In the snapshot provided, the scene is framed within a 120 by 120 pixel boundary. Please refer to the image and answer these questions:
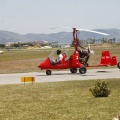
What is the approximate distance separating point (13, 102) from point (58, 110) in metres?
3.00

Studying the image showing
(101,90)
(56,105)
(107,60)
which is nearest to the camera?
(56,105)

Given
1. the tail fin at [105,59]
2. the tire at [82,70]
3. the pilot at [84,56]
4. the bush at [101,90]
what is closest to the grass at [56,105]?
the bush at [101,90]

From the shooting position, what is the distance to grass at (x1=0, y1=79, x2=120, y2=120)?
1174cm

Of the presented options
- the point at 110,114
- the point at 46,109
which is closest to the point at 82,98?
the point at 46,109

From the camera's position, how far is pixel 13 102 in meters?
15.0

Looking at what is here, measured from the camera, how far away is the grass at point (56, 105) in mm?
11742

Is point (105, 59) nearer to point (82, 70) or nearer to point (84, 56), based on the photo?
point (84, 56)

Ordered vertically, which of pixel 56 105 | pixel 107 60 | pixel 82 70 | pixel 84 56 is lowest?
pixel 82 70

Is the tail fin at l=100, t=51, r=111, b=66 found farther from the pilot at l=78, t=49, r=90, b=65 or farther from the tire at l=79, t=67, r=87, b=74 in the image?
the tire at l=79, t=67, r=87, b=74

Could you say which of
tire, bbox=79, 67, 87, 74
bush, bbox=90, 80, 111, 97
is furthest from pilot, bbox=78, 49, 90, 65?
bush, bbox=90, 80, 111, 97

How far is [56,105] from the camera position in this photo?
1382 cm

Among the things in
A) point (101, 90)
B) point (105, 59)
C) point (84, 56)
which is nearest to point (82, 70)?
point (84, 56)

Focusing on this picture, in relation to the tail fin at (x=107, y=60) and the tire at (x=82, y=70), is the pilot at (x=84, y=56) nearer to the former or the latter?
the tire at (x=82, y=70)

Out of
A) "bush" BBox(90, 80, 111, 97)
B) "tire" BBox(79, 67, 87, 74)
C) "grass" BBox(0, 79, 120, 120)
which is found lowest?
"tire" BBox(79, 67, 87, 74)
